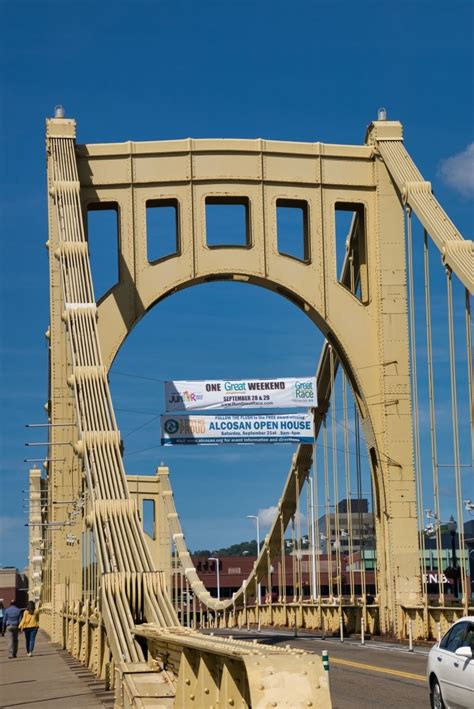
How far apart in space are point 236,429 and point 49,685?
1695cm

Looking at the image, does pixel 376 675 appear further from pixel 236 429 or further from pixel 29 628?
pixel 236 429

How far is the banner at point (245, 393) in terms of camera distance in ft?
125

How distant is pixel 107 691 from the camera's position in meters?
→ 20.0

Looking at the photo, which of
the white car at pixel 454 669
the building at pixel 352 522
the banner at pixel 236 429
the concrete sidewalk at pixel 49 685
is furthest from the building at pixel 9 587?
the white car at pixel 454 669

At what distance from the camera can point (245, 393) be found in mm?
38656

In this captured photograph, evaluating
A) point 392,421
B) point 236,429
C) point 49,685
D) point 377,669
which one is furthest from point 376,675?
point 236,429

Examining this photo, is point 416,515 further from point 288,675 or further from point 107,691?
point 288,675

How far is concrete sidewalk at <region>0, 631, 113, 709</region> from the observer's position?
18.5 meters

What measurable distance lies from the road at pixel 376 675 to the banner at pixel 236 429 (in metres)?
7.07

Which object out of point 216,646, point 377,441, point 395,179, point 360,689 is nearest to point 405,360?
point 377,441

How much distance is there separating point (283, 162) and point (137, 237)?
4536mm

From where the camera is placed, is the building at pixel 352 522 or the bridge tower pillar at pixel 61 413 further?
the building at pixel 352 522

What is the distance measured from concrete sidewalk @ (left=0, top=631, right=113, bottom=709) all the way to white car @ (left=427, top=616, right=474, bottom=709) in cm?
454

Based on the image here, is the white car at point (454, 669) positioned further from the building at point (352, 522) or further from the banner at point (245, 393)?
the banner at point (245, 393)
